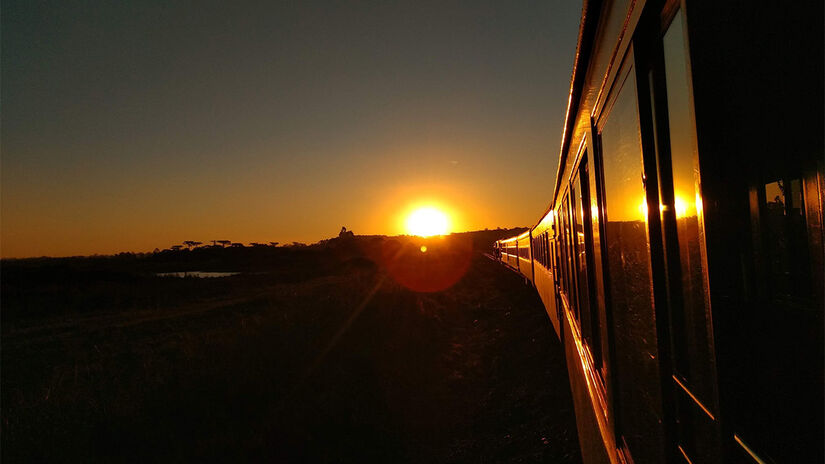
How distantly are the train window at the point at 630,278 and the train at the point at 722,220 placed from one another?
0.01 m

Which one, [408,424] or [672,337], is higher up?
[672,337]

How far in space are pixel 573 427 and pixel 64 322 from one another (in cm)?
2952

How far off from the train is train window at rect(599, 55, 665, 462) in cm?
1

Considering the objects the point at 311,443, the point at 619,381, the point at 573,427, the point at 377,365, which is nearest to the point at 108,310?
the point at 377,365

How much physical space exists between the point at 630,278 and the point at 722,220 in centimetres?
82

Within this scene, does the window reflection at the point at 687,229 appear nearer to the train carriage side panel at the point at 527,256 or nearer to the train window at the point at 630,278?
the train window at the point at 630,278

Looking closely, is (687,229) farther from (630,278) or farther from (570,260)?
(570,260)

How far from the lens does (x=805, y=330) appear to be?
152 centimetres

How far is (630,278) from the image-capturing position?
5.81 feet

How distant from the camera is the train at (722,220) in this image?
952mm

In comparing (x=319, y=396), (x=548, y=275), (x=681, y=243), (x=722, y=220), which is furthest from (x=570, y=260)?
(x=548, y=275)

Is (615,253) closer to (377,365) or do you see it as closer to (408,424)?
(408,424)

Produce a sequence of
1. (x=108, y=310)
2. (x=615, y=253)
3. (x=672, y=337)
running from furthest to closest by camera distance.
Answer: (x=108, y=310) → (x=615, y=253) → (x=672, y=337)

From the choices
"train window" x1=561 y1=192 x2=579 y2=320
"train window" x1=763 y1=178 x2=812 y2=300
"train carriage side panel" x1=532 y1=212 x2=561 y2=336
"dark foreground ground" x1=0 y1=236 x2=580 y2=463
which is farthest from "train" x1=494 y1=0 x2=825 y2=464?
"train carriage side panel" x1=532 y1=212 x2=561 y2=336
